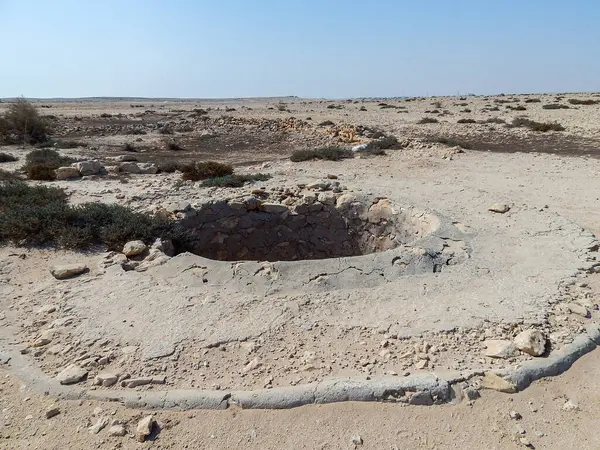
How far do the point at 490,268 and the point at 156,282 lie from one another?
12.5 feet

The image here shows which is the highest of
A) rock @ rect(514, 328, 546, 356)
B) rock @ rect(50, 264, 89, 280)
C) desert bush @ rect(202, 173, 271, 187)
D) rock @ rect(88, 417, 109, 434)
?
desert bush @ rect(202, 173, 271, 187)

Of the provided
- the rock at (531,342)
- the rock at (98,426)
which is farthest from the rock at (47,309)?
the rock at (531,342)

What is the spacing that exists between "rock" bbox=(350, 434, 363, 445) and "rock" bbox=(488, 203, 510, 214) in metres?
5.31

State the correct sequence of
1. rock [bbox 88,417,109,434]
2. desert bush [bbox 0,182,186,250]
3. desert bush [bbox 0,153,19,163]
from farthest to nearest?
desert bush [bbox 0,153,19,163], desert bush [bbox 0,182,186,250], rock [bbox 88,417,109,434]

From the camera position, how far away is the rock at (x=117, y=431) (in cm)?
276

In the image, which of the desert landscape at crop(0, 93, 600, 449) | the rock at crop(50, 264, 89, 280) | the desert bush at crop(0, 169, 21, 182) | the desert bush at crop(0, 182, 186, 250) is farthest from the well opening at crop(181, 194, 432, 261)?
the desert bush at crop(0, 169, 21, 182)

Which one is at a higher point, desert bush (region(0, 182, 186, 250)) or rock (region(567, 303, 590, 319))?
desert bush (region(0, 182, 186, 250))

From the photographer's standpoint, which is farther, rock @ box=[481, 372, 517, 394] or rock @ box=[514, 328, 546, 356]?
rock @ box=[514, 328, 546, 356]

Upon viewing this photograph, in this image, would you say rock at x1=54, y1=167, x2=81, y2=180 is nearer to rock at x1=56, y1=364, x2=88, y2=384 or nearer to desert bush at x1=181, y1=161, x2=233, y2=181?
desert bush at x1=181, y1=161, x2=233, y2=181

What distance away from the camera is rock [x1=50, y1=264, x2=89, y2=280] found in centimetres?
484

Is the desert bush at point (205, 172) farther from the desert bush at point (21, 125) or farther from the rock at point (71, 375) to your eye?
the desert bush at point (21, 125)

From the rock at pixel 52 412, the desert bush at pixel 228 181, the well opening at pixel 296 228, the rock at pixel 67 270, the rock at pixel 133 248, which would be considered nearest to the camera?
the rock at pixel 52 412

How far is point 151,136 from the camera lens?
18.3 metres

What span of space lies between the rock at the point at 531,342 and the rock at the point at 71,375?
11.4ft
